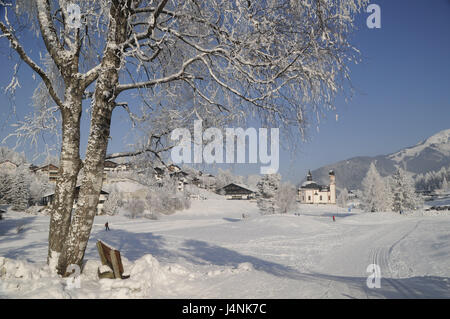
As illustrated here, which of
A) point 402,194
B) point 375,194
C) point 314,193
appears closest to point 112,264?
point 375,194

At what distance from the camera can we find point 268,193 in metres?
49.9

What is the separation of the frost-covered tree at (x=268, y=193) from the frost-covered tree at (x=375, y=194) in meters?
31.1

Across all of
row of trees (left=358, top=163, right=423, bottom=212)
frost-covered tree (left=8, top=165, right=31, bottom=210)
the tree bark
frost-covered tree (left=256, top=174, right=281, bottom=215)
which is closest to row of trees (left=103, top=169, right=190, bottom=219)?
frost-covered tree (left=8, top=165, right=31, bottom=210)

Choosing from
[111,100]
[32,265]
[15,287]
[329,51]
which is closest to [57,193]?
[32,265]

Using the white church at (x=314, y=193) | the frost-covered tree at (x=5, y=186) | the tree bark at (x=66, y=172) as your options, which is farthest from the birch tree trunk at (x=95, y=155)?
the white church at (x=314, y=193)

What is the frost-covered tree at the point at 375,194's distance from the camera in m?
64.8

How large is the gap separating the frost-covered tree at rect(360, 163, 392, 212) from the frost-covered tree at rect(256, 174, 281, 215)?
102ft

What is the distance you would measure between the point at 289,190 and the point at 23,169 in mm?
47011

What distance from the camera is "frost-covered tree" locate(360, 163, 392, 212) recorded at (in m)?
64.8

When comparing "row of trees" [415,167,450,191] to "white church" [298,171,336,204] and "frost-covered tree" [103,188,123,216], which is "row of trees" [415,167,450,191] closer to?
"white church" [298,171,336,204]

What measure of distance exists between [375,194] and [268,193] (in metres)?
33.7

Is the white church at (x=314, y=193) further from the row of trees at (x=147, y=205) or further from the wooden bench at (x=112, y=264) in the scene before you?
the wooden bench at (x=112, y=264)

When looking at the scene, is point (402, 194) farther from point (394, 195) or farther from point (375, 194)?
point (375, 194)
